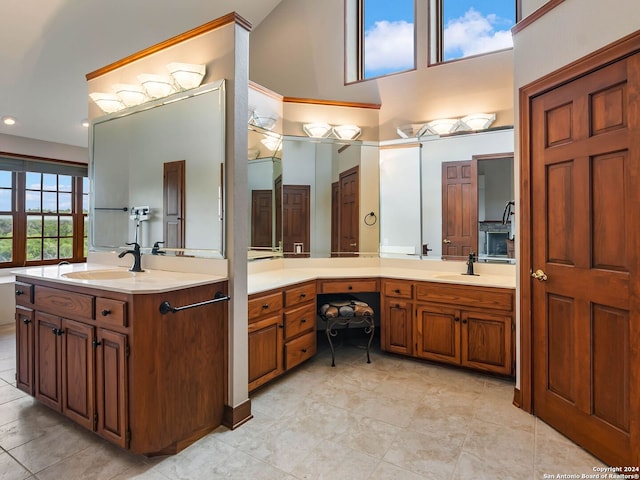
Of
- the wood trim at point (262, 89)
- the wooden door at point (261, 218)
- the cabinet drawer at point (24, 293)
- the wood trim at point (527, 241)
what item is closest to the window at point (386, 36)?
the wood trim at point (262, 89)

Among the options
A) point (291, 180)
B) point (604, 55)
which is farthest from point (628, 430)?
point (291, 180)

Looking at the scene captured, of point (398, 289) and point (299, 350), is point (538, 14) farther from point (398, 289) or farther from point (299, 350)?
point (299, 350)

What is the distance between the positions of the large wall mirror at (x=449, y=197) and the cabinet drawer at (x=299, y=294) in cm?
100

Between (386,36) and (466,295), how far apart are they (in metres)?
2.86

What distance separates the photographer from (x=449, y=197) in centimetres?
→ 335

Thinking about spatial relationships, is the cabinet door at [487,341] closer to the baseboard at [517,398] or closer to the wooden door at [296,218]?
the baseboard at [517,398]

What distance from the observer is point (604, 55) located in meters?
1.71

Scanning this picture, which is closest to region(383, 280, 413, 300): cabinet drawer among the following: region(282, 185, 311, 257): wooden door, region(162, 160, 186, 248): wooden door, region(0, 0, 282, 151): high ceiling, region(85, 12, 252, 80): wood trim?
region(282, 185, 311, 257): wooden door

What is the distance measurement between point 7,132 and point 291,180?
3694 mm

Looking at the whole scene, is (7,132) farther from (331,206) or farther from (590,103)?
(590,103)

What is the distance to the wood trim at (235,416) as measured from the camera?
6.79 feet

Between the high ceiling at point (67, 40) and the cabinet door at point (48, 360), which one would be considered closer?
the cabinet door at point (48, 360)

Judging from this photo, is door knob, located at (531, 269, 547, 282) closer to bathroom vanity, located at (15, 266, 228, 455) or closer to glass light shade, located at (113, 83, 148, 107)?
bathroom vanity, located at (15, 266, 228, 455)

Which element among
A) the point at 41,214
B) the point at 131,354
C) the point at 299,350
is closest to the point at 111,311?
the point at 131,354
